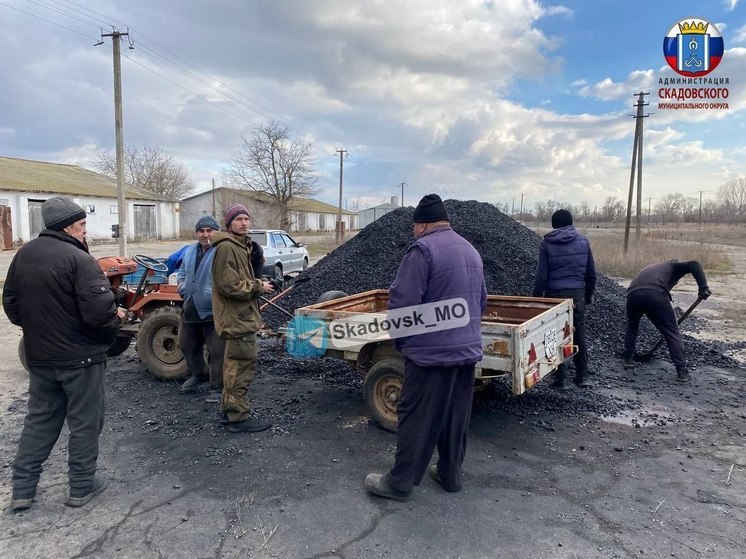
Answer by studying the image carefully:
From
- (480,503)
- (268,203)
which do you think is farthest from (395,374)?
(268,203)

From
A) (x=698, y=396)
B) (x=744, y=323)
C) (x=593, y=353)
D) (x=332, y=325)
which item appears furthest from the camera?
(x=744, y=323)

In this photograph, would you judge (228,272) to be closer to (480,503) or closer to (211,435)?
(211,435)

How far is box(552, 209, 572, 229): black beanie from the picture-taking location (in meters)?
5.24

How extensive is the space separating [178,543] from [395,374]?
6.35 ft

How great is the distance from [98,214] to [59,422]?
1214 inches

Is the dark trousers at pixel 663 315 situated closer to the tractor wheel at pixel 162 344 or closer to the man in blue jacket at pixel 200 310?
the man in blue jacket at pixel 200 310

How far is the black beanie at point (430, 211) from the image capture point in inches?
119

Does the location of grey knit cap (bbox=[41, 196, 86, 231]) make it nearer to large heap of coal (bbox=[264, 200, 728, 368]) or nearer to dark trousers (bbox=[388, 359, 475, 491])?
dark trousers (bbox=[388, 359, 475, 491])

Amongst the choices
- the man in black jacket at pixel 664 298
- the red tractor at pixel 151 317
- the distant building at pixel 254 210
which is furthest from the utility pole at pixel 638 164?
the distant building at pixel 254 210

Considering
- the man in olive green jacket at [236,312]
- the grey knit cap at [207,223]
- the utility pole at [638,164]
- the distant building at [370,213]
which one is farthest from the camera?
the distant building at [370,213]

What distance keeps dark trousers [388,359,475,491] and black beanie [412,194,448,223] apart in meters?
0.87

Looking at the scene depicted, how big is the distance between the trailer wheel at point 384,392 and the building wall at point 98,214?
16.3m

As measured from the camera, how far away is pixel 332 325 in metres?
4.23

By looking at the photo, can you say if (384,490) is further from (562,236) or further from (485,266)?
(485,266)
